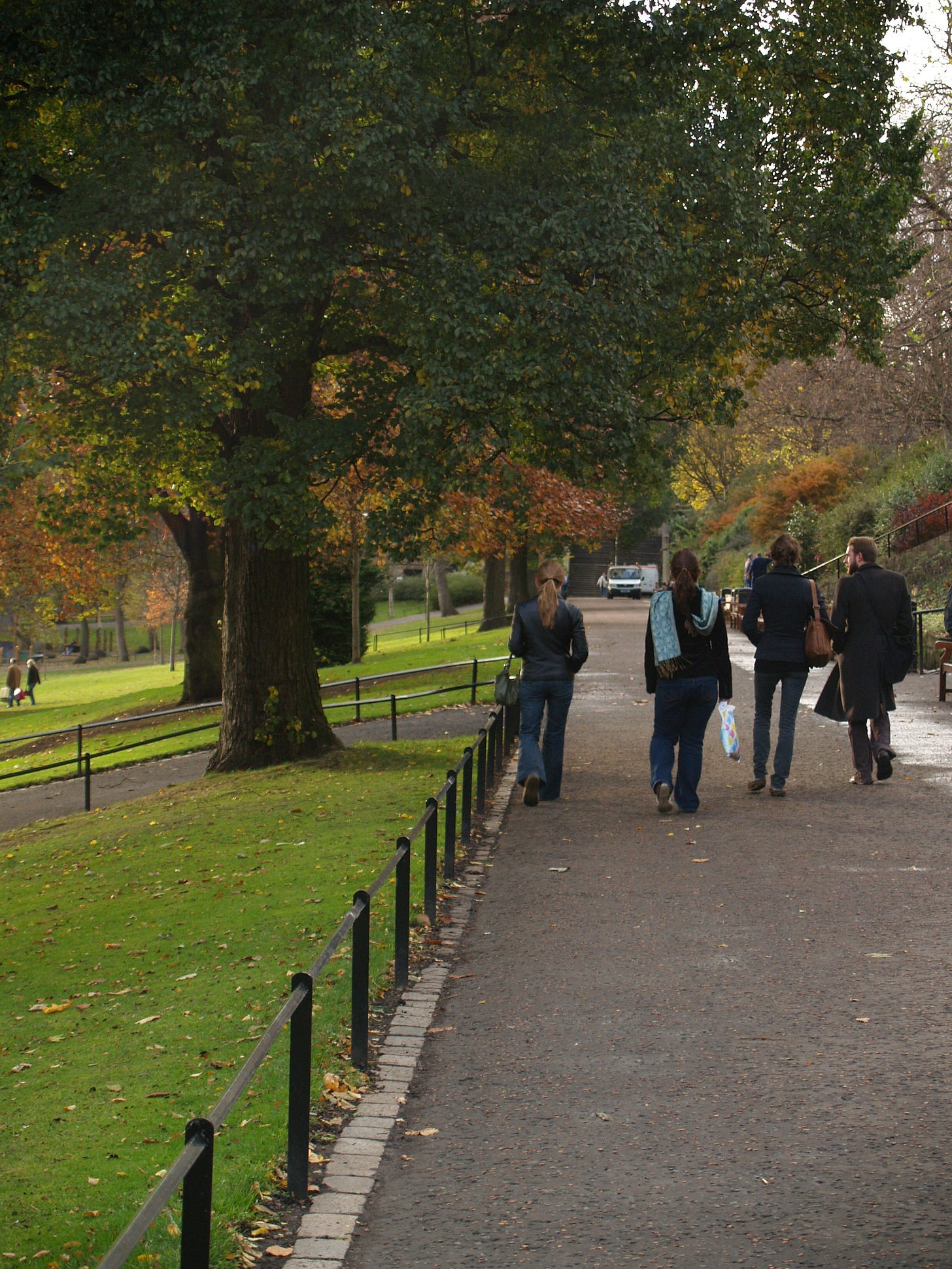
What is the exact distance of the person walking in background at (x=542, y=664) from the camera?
11617mm

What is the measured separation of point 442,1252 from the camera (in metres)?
4.06

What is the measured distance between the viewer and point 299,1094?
451 cm

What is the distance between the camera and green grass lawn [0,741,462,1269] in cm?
459

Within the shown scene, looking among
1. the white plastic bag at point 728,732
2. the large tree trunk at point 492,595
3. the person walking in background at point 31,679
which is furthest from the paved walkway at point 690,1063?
the person walking in background at point 31,679

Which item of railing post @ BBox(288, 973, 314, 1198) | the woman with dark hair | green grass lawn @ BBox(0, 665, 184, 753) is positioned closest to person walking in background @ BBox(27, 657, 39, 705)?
green grass lawn @ BBox(0, 665, 184, 753)

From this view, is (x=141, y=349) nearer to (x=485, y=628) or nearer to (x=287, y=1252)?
(x=287, y=1252)

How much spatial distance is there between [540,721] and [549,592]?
3.54 feet

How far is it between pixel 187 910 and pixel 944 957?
4.77 m

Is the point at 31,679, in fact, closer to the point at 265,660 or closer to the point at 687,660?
the point at 265,660

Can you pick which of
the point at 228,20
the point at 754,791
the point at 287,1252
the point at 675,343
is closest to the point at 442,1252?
the point at 287,1252

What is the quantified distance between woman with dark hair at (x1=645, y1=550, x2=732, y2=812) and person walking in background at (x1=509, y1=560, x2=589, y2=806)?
87 centimetres

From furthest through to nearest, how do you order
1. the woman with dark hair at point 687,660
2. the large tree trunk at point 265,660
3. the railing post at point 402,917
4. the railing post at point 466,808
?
the large tree trunk at point 265,660 → the woman with dark hair at point 687,660 → the railing post at point 466,808 → the railing post at point 402,917

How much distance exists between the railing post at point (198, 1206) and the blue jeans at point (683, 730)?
7682 mm

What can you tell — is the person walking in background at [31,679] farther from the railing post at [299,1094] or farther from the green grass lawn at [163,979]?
the railing post at [299,1094]
